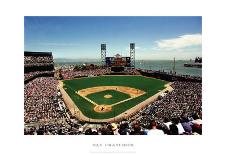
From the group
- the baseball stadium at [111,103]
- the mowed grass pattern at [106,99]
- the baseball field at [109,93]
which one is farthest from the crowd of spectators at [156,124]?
the mowed grass pattern at [106,99]

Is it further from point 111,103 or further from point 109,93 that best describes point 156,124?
point 109,93

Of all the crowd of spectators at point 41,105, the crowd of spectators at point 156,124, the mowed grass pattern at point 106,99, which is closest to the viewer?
the crowd of spectators at point 156,124

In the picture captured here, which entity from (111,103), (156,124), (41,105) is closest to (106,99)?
(111,103)

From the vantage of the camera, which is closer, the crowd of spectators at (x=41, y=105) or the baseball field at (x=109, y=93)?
the crowd of spectators at (x=41, y=105)

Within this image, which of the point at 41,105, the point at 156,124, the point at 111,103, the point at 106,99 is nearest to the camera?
the point at 156,124

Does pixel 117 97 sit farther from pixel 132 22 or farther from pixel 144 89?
pixel 132 22

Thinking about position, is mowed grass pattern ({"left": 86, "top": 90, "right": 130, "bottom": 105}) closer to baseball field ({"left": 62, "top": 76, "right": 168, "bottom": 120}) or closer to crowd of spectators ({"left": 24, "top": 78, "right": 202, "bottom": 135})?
baseball field ({"left": 62, "top": 76, "right": 168, "bottom": 120})

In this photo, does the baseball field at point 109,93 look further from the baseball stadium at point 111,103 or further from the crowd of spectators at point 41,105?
the crowd of spectators at point 41,105
